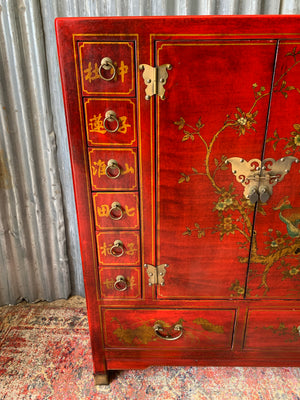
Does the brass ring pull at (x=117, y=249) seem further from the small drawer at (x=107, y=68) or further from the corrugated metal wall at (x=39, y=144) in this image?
the corrugated metal wall at (x=39, y=144)

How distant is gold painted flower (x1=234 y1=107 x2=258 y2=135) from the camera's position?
1.16 meters

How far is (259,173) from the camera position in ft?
4.05

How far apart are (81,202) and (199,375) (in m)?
1.11

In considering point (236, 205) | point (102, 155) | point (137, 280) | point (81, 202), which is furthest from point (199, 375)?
point (102, 155)

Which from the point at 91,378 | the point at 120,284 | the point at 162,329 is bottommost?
the point at 91,378

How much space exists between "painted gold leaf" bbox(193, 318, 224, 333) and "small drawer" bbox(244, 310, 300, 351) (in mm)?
130

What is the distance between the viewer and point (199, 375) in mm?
1683

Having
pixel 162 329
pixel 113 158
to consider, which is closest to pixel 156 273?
pixel 162 329

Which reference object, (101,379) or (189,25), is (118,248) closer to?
(101,379)

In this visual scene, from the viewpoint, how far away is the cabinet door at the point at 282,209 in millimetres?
1115

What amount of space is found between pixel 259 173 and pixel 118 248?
0.64 m

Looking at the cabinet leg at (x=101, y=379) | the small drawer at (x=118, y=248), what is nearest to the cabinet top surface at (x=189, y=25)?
the small drawer at (x=118, y=248)

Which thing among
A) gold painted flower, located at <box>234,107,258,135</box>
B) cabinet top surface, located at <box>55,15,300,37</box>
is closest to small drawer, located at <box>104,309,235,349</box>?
gold painted flower, located at <box>234,107,258,135</box>

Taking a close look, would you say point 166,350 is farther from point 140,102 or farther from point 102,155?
point 140,102
